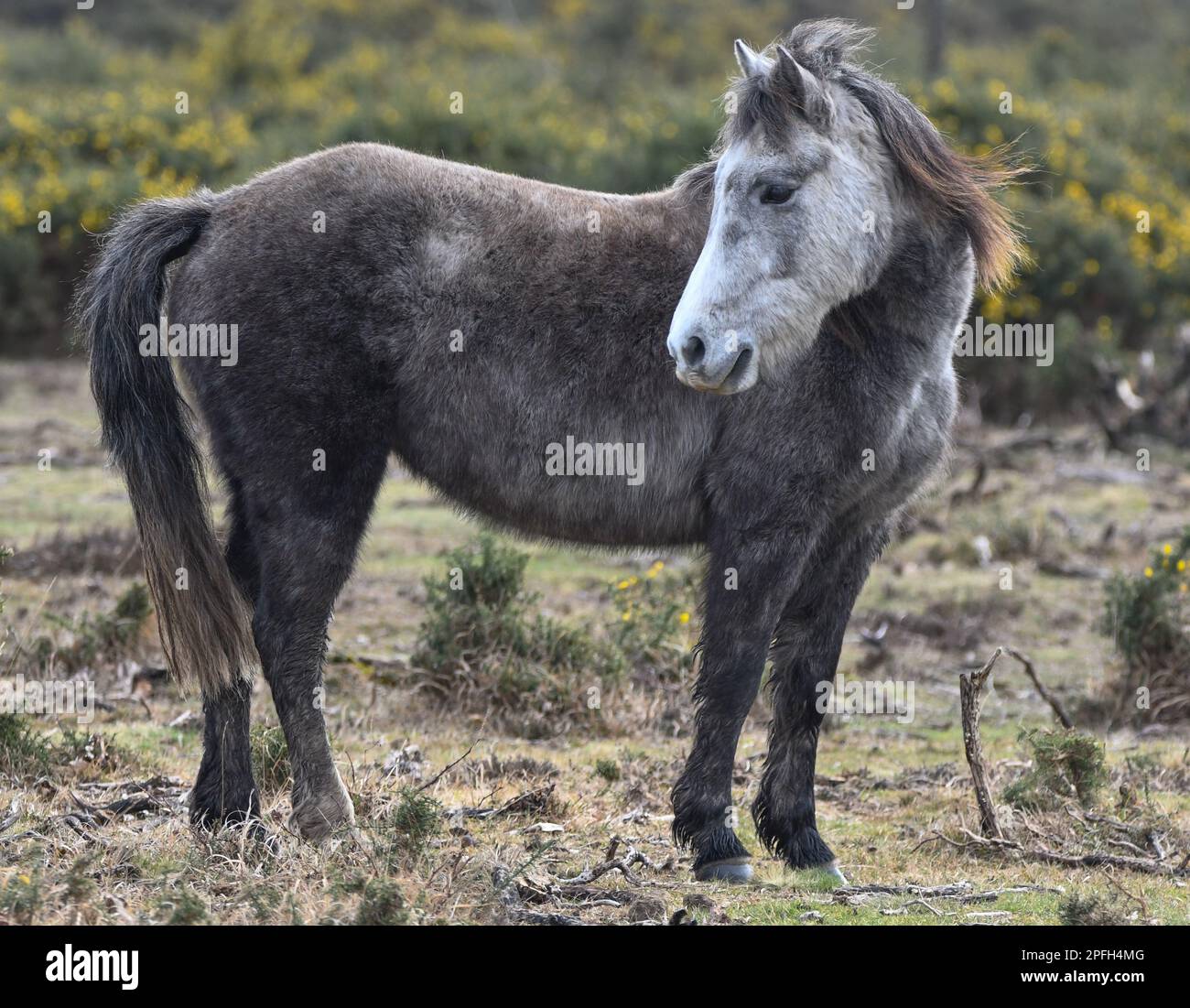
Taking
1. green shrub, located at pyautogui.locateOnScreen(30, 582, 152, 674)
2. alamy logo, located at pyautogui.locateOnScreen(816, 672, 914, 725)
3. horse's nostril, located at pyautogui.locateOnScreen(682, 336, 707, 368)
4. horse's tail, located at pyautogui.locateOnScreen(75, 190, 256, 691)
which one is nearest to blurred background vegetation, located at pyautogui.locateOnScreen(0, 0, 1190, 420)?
alamy logo, located at pyautogui.locateOnScreen(816, 672, 914, 725)

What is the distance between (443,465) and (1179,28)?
143 ft

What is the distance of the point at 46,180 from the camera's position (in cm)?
1923

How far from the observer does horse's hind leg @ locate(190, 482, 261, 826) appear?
18.6 ft

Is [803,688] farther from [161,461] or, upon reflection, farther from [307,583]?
[161,461]

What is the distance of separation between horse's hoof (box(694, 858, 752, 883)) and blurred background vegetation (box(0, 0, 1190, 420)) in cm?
516

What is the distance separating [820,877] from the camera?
5.66 meters

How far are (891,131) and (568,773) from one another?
3.35m

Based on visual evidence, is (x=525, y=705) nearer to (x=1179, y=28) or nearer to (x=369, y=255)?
(x=369, y=255)

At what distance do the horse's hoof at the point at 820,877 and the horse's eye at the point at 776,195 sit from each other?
253 centimetres
